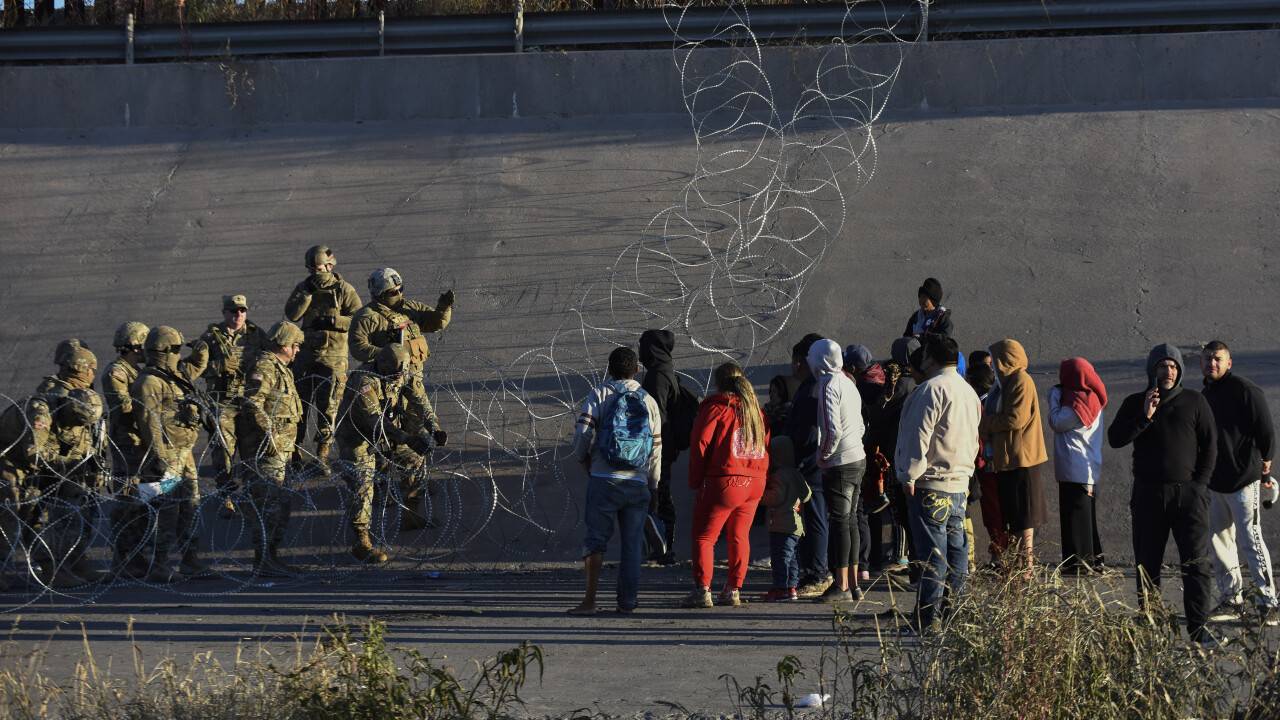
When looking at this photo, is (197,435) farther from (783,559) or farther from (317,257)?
(783,559)

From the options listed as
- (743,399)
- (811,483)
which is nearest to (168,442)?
(743,399)

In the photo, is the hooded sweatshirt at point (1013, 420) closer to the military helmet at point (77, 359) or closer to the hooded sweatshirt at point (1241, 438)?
the hooded sweatshirt at point (1241, 438)

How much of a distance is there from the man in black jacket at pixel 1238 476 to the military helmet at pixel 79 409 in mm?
6910

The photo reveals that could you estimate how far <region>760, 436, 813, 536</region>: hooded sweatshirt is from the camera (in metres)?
8.95

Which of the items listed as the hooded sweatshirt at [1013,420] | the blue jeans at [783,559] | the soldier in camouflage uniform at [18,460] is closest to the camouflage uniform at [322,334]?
the soldier in camouflage uniform at [18,460]

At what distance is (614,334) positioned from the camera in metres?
12.1

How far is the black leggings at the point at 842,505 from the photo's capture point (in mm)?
8898

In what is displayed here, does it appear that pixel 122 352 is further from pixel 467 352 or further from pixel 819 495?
pixel 819 495

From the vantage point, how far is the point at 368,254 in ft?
42.7

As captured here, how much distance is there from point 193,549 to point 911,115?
7731mm

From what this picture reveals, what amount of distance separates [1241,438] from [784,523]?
2647 mm

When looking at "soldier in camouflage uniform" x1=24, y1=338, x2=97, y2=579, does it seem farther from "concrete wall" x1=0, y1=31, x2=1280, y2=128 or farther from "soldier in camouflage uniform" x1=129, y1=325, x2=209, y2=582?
"concrete wall" x1=0, y1=31, x2=1280, y2=128

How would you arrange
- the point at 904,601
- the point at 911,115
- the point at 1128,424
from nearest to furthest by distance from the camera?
1. the point at 1128,424
2. the point at 904,601
3. the point at 911,115

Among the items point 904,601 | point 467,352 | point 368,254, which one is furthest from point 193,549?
point 904,601
